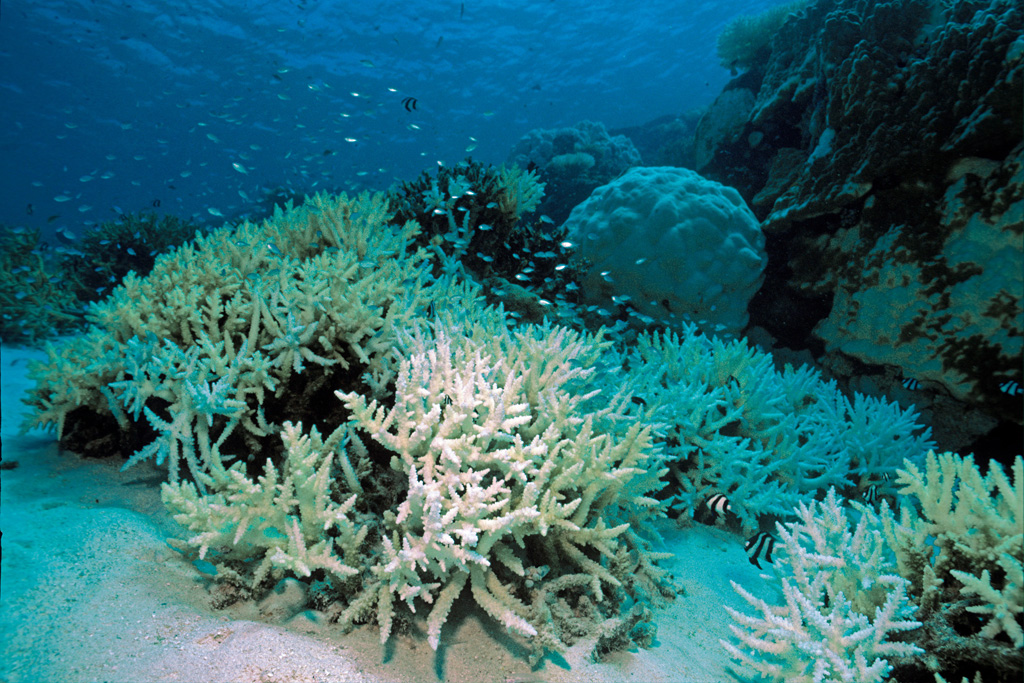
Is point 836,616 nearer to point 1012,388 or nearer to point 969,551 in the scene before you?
point 969,551

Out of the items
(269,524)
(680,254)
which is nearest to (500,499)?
(269,524)

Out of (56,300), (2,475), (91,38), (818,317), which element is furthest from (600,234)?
(91,38)

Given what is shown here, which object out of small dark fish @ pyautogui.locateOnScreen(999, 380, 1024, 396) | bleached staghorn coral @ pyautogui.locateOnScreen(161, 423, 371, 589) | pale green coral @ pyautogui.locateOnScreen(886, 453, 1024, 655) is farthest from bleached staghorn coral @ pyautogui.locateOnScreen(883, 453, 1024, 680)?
small dark fish @ pyautogui.locateOnScreen(999, 380, 1024, 396)

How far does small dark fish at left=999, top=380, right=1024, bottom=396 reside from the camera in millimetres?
4523

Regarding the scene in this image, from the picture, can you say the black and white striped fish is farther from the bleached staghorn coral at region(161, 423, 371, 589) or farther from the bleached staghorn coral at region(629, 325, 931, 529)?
the bleached staghorn coral at region(161, 423, 371, 589)

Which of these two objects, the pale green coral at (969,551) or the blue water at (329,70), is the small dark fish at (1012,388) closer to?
the pale green coral at (969,551)

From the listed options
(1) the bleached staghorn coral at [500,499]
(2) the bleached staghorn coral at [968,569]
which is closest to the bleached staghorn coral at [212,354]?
(1) the bleached staghorn coral at [500,499]

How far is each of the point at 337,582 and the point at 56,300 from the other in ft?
24.6

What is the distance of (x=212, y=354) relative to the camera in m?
2.61

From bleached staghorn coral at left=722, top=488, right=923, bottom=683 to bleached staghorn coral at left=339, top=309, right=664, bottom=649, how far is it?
0.65 metres

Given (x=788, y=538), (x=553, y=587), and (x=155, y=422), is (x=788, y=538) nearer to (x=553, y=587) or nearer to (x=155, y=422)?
(x=553, y=587)

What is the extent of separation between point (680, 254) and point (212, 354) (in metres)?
5.95

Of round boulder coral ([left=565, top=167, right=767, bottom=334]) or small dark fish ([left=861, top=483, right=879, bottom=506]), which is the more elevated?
round boulder coral ([left=565, top=167, right=767, bottom=334])

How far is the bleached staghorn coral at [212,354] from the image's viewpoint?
99.2 inches
